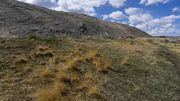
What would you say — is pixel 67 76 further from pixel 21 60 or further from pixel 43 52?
pixel 43 52

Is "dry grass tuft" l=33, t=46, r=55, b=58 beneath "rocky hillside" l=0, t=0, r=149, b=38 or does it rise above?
beneath

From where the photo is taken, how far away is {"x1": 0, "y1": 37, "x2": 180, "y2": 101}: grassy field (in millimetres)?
14797

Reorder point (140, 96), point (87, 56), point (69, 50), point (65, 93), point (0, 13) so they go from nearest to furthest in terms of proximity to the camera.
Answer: point (65, 93), point (140, 96), point (87, 56), point (69, 50), point (0, 13)

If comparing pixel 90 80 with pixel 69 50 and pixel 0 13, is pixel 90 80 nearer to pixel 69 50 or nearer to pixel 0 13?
pixel 69 50

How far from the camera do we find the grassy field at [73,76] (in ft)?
48.5

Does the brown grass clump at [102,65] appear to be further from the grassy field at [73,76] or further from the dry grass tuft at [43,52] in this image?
the dry grass tuft at [43,52]

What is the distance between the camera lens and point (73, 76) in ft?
55.9

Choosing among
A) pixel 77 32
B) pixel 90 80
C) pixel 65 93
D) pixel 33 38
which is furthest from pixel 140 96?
pixel 77 32

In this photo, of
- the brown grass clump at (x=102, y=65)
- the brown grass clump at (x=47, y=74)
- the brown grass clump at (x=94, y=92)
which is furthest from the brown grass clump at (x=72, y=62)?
the brown grass clump at (x=94, y=92)

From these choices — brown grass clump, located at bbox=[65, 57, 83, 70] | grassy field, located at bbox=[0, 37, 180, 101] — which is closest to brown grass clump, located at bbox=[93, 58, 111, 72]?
grassy field, located at bbox=[0, 37, 180, 101]

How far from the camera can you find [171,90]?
1870 centimetres

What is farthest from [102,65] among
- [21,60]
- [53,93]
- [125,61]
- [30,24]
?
[30,24]

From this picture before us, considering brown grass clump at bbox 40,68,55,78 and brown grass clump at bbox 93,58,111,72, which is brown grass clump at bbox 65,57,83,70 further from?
brown grass clump at bbox 40,68,55,78

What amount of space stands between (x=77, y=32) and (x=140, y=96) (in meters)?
22.5
